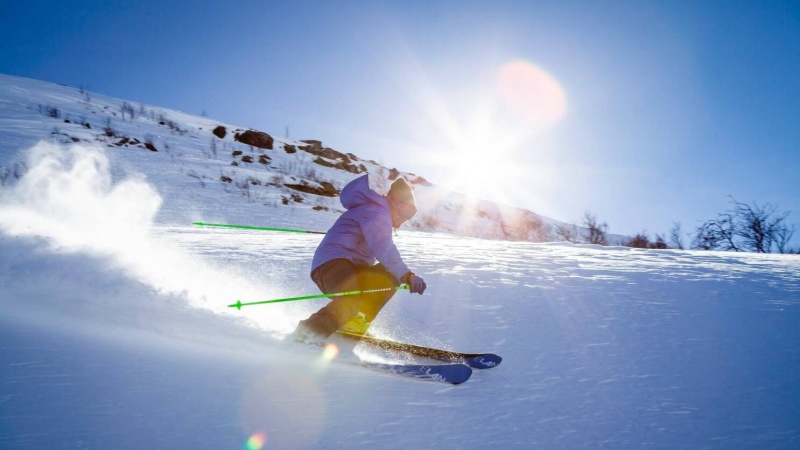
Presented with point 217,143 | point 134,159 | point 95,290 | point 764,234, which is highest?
point 217,143

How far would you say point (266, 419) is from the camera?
186 centimetres

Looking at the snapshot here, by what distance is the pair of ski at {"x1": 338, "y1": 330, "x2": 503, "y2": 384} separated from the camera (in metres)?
2.59

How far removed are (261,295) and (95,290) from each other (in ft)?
4.43

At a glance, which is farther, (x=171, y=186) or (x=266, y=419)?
(x=171, y=186)

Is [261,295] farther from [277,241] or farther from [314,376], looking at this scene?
[277,241]

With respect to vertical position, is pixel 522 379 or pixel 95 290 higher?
pixel 95 290

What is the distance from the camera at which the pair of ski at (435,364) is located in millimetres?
2594

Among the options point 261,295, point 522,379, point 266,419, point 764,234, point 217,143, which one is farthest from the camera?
point 217,143

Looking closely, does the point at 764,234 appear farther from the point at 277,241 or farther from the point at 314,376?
the point at 314,376

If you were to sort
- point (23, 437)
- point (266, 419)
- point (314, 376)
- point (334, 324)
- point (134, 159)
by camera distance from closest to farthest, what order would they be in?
point (23, 437) → point (266, 419) → point (314, 376) → point (334, 324) → point (134, 159)

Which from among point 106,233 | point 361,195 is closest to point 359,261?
point 361,195

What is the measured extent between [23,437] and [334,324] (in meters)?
1.84

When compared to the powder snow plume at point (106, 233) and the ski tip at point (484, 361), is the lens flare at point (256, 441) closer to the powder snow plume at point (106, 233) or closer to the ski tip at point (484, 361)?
the ski tip at point (484, 361)

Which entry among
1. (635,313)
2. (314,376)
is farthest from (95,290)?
(635,313)
